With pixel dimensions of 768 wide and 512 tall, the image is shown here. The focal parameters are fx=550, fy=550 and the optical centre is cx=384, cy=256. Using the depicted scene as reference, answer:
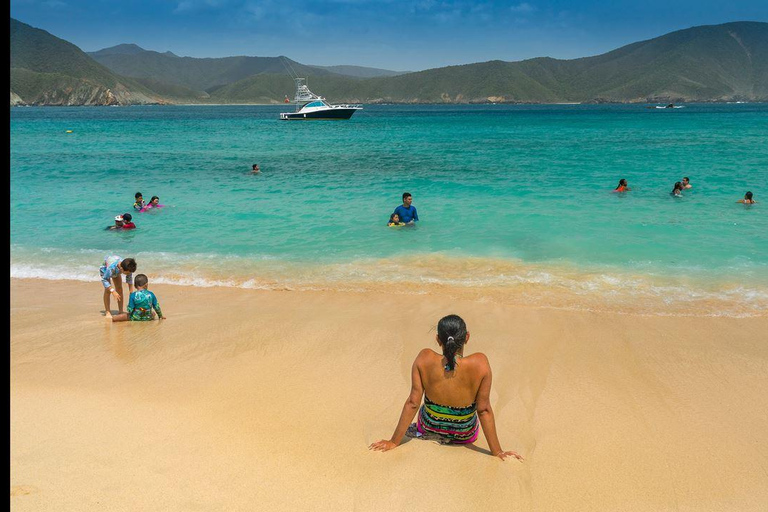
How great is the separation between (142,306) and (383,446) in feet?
15.2

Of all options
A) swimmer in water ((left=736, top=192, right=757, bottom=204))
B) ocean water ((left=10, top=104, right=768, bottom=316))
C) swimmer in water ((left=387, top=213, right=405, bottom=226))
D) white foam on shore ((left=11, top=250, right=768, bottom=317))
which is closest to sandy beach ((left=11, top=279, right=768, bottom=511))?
white foam on shore ((left=11, top=250, right=768, bottom=317))

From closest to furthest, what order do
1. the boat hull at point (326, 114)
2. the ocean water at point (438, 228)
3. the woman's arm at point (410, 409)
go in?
the woman's arm at point (410, 409)
the ocean water at point (438, 228)
the boat hull at point (326, 114)

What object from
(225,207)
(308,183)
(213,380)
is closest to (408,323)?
(213,380)

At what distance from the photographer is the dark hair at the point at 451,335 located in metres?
4.02

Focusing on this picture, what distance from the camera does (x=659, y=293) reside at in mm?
8633

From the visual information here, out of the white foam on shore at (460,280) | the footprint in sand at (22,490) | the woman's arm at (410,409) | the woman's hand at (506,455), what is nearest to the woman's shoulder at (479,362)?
the woman's arm at (410,409)

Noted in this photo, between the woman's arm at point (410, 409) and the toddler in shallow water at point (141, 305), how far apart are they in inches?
178

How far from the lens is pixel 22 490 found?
13.0 ft

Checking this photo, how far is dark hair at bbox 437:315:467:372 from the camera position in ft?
13.2

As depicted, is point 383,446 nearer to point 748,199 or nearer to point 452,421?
point 452,421

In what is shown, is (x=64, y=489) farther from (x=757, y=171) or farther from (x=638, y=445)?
(x=757, y=171)

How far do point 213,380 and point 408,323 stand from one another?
2.73 m

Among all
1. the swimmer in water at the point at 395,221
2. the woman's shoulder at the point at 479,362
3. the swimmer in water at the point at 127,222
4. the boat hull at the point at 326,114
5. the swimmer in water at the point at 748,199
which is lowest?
the swimmer in water at the point at 127,222

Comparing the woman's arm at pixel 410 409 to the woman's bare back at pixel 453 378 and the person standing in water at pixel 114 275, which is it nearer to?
the woman's bare back at pixel 453 378
